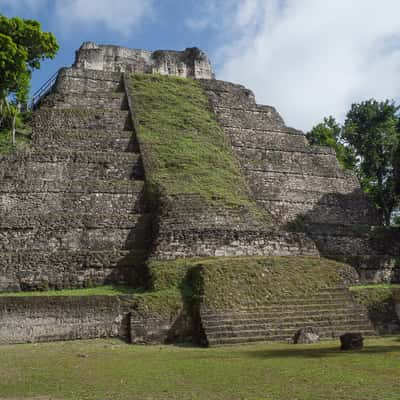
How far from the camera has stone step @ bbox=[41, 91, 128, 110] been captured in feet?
72.8

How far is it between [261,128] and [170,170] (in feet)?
24.2

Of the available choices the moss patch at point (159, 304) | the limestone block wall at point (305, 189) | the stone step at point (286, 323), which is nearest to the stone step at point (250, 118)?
the limestone block wall at point (305, 189)

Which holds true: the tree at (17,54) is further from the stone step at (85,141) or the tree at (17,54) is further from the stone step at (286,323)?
the stone step at (286,323)

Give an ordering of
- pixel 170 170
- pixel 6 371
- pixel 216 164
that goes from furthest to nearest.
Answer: pixel 216 164
pixel 170 170
pixel 6 371

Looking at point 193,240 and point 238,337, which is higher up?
point 193,240

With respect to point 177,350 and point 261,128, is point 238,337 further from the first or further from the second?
point 261,128

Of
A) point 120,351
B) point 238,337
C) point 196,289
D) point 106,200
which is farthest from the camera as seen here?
point 106,200

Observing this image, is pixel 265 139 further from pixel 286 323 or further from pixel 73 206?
pixel 286 323

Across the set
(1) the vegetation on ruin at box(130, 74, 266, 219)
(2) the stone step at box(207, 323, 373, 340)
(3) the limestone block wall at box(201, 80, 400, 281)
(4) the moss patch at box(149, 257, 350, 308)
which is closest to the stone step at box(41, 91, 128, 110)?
(1) the vegetation on ruin at box(130, 74, 266, 219)

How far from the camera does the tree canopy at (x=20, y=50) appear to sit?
18656 millimetres

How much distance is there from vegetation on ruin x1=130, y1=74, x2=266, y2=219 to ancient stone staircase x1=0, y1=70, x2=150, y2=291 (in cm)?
74

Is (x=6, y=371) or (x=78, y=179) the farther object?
(x=78, y=179)

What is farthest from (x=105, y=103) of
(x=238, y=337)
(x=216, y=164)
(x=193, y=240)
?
(x=238, y=337)

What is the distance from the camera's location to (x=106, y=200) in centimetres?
1616
